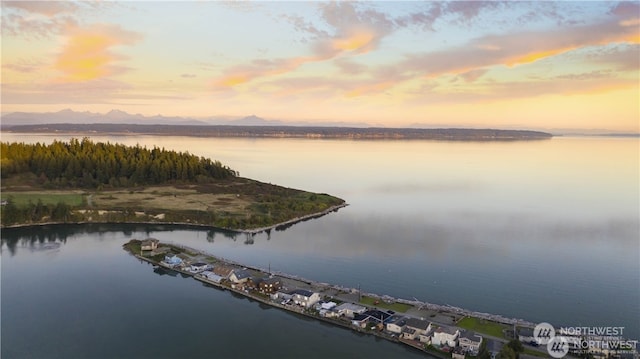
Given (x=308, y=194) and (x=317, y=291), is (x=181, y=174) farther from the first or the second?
(x=317, y=291)

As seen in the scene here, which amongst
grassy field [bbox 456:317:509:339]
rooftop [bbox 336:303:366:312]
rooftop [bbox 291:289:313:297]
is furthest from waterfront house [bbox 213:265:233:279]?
grassy field [bbox 456:317:509:339]

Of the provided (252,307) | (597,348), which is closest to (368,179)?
(252,307)

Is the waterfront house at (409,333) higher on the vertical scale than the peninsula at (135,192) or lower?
lower

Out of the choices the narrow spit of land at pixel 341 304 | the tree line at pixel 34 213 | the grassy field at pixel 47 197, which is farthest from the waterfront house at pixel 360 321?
the grassy field at pixel 47 197

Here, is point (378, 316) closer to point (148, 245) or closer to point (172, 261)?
point (172, 261)

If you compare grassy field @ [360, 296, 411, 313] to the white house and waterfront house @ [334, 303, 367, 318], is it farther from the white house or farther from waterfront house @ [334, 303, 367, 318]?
the white house

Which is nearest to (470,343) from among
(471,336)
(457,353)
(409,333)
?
(471,336)

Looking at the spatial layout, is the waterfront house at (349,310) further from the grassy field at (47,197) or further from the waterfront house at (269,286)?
the grassy field at (47,197)
